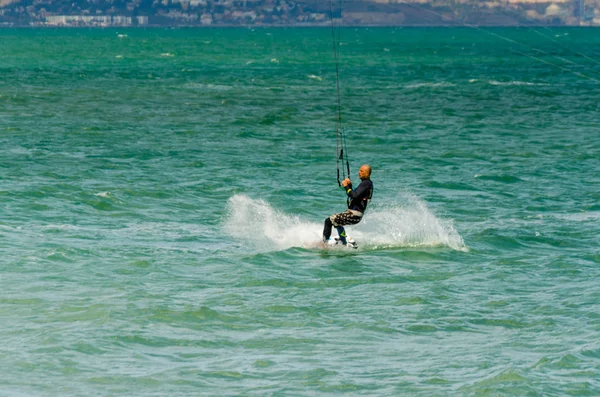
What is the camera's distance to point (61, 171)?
3612cm

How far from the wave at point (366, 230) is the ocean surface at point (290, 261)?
78mm

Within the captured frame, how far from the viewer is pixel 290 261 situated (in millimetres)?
23359

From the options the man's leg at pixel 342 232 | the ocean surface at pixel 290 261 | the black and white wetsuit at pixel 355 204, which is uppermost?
the black and white wetsuit at pixel 355 204

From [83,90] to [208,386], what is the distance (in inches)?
2442

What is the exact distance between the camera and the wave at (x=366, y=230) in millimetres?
25062

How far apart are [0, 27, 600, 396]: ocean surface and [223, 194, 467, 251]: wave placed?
8cm

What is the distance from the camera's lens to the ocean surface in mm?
16141

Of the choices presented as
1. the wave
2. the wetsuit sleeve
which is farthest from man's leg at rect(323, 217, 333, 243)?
the wave

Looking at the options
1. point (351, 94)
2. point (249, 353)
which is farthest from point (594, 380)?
point (351, 94)

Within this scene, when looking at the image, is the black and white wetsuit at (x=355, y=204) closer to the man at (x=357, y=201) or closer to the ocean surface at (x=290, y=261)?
the man at (x=357, y=201)

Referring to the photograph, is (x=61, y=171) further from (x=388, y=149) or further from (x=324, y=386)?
(x=324, y=386)

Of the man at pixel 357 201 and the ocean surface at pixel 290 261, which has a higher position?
the man at pixel 357 201

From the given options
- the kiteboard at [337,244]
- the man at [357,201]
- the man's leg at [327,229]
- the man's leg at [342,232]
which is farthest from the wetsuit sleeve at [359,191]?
the kiteboard at [337,244]

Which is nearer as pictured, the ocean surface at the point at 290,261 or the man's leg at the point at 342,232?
the ocean surface at the point at 290,261
